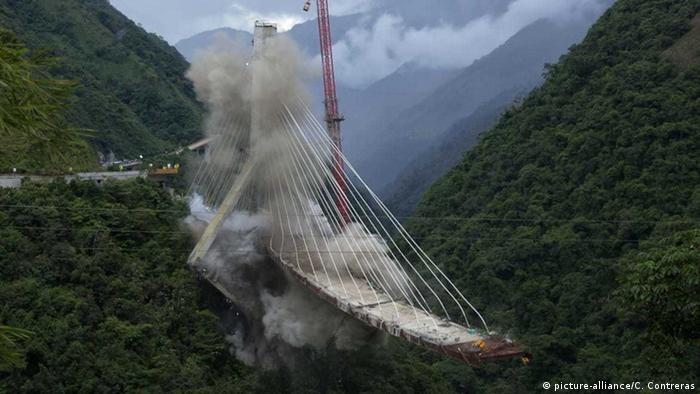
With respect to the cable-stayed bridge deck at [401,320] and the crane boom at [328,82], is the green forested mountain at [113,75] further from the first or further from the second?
the cable-stayed bridge deck at [401,320]

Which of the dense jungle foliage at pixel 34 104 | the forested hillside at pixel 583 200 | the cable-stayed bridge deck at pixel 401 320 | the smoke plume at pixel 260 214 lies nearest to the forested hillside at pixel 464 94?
the forested hillside at pixel 583 200

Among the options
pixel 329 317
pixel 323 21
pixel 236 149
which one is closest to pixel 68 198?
pixel 236 149

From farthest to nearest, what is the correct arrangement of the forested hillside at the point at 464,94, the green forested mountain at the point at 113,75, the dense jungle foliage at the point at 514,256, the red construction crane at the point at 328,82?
the forested hillside at the point at 464,94 < the green forested mountain at the point at 113,75 < the red construction crane at the point at 328,82 < the dense jungle foliage at the point at 514,256

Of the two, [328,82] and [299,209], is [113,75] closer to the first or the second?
[328,82]

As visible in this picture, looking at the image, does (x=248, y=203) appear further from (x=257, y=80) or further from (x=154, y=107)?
(x=154, y=107)

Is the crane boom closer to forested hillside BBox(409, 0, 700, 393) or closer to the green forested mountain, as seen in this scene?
forested hillside BBox(409, 0, 700, 393)

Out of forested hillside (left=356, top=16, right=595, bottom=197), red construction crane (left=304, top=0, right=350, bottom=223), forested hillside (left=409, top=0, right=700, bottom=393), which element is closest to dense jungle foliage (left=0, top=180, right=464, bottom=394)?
forested hillside (left=409, top=0, right=700, bottom=393)
